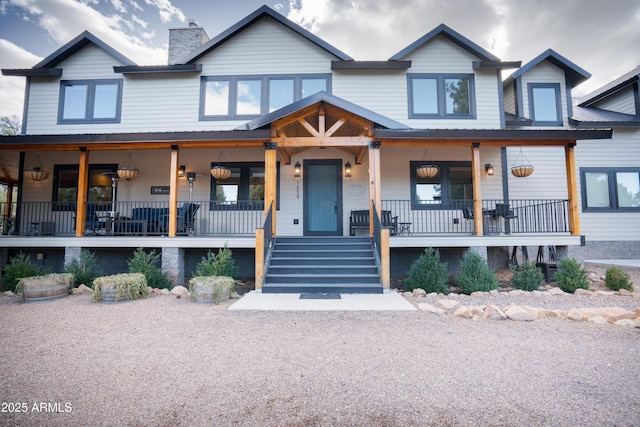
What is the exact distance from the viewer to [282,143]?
764cm

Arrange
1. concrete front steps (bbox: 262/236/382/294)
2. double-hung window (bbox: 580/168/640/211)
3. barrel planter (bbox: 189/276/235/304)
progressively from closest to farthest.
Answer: barrel planter (bbox: 189/276/235/304)
concrete front steps (bbox: 262/236/382/294)
double-hung window (bbox: 580/168/640/211)

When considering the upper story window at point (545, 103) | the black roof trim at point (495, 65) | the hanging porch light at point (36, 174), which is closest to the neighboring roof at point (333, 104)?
the black roof trim at point (495, 65)

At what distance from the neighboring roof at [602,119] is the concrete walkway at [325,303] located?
9.84 metres

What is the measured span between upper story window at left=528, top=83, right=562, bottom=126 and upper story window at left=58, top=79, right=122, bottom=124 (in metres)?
14.1

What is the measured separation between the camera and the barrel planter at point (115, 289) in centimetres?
580

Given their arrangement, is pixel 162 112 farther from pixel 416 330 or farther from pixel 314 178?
pixel 416 330

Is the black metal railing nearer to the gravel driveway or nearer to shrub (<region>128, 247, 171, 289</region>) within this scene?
the gravel driveway

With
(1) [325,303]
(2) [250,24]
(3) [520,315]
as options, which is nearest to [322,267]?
(1) [325,303]

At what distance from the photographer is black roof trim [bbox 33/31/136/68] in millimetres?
10117

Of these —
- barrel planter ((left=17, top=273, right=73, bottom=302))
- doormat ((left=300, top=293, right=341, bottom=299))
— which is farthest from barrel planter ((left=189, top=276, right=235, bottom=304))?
barrel planter ((left=17, top=273, right=73, bottom=302))

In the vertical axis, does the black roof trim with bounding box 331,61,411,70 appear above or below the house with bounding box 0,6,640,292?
above

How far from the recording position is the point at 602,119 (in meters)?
10.9

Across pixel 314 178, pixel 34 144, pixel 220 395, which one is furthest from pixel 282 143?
pixel 34 144

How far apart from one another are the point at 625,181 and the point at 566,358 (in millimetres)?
11166
